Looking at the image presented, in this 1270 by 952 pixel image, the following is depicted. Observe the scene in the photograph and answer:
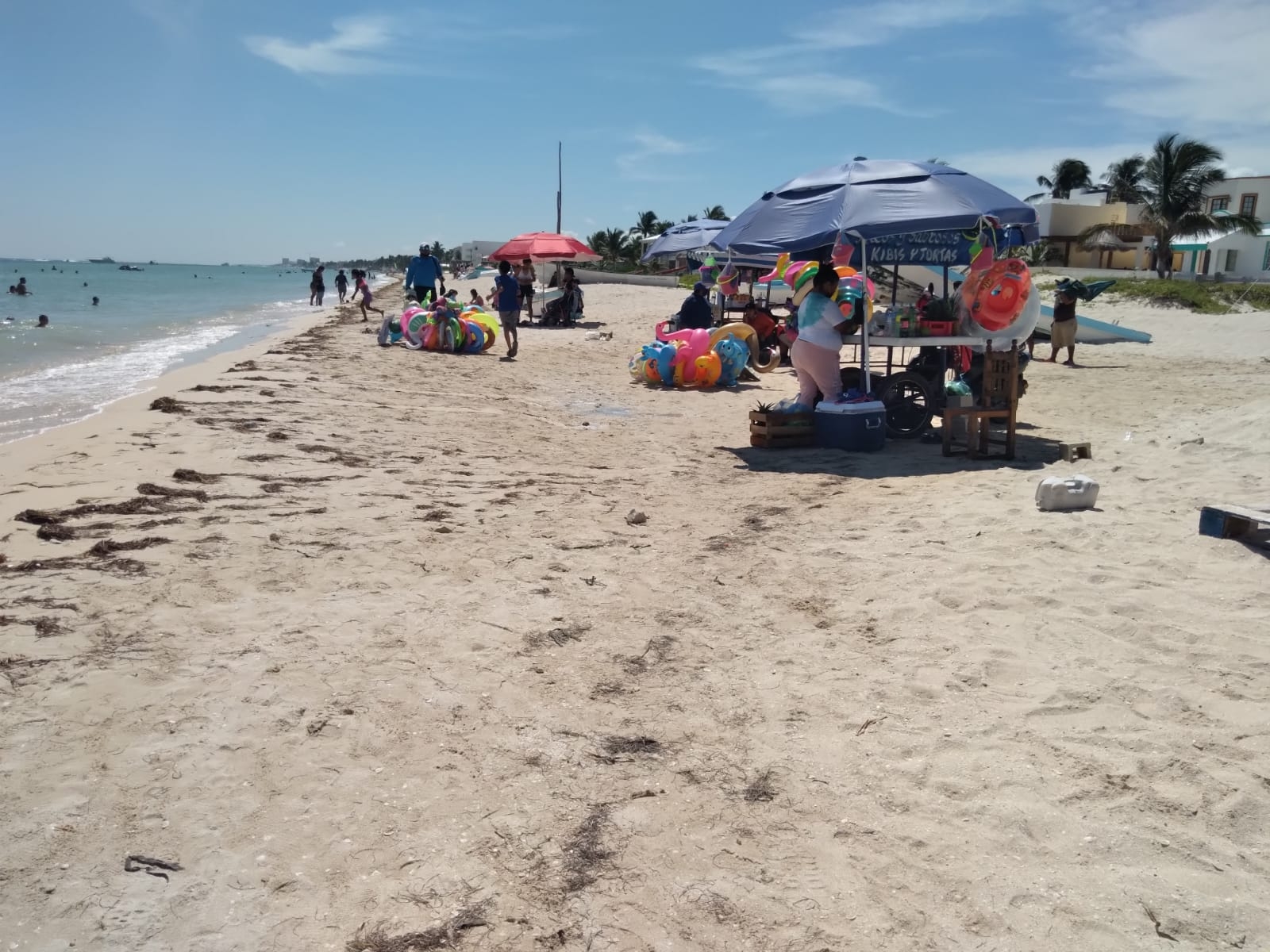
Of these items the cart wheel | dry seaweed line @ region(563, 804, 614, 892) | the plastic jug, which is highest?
the cart wheel

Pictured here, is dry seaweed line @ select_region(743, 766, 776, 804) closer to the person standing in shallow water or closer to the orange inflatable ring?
the orange inflatable ring

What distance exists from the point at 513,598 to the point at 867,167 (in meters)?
5.61

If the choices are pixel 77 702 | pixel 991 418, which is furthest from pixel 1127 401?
pixel 77 702

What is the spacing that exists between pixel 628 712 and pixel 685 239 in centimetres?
1629

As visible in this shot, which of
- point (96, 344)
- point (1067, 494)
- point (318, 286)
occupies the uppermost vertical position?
point (318, 286)

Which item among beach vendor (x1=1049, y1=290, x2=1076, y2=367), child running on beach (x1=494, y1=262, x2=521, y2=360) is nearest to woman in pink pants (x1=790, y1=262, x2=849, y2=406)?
child running on beach (x1=494, y1=262, x2=521, y2=360)

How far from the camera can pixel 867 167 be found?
8.02m

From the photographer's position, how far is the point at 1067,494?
530 cm

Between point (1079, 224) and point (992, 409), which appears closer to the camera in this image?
point (992, 409)

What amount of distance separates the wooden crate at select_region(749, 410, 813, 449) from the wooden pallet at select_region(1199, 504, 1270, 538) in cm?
369

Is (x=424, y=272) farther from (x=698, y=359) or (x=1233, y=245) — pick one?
(x=1233, y=245)

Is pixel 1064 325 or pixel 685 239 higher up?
pixel 685 239

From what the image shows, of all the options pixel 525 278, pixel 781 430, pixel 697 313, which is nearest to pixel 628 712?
pixel 781 430

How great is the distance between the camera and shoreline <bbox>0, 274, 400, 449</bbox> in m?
9.09
